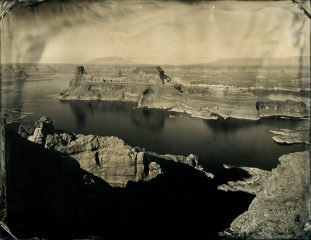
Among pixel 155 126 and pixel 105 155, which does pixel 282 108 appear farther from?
pixel 105 155

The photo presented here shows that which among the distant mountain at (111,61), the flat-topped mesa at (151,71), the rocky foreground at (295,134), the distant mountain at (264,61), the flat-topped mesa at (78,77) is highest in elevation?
the distant mountain at (264,61)

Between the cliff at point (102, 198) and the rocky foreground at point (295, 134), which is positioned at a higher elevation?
the rocky foreground at point (295, 134)

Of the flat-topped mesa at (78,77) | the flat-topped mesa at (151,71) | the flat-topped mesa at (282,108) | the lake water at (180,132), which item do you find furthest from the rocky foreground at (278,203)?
the flat-topped mesa at (78,77)

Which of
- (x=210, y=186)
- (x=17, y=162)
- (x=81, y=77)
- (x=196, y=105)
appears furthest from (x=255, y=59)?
(x=17, y=162)

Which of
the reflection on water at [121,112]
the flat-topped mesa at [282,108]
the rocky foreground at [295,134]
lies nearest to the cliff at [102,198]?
the reflection on water at [121,112]

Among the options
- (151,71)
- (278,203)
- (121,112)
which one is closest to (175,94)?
(151,71)

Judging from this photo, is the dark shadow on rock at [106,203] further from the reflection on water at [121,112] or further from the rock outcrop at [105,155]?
the reflection on water at [121,112]

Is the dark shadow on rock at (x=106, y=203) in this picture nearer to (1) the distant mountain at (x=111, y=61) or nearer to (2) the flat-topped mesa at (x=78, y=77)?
(2) the flat-topped mesa at (x=78, y=77)
